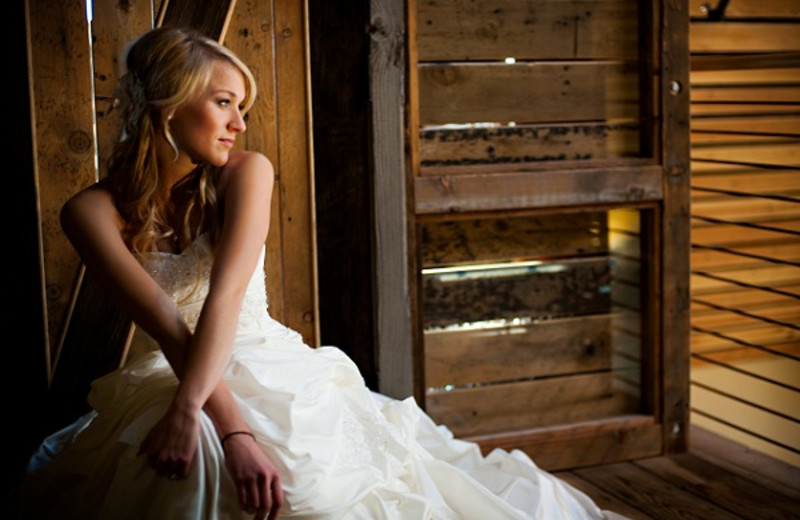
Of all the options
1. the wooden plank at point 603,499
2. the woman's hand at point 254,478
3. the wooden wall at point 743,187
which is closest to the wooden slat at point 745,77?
the wooden wall at point 743,187

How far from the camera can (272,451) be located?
90.2 inches

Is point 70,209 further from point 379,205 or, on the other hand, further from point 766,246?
point 766,246

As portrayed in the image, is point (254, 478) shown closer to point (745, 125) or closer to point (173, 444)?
point (173, 444)

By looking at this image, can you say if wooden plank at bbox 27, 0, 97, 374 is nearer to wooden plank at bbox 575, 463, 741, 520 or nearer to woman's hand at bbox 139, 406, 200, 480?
woman's hand at bbox 139, 406, 200, 480

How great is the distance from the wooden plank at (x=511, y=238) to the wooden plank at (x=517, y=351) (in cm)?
28

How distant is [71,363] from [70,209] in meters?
0.85

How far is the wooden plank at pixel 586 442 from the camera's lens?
389cm

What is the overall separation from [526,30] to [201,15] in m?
1.23

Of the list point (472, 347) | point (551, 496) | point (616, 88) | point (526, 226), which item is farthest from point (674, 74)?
point (551, 496)

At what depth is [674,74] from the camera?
12.9 ft

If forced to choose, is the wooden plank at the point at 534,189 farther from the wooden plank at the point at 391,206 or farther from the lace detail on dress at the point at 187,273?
the lace detail on dress at the point at 187,273

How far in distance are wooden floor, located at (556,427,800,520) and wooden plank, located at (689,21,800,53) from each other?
7.30 feet

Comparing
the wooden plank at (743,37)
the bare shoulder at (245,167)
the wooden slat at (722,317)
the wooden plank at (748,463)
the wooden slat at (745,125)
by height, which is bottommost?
the wooden plank at (748,463)

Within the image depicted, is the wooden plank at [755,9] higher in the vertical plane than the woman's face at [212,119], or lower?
higher
